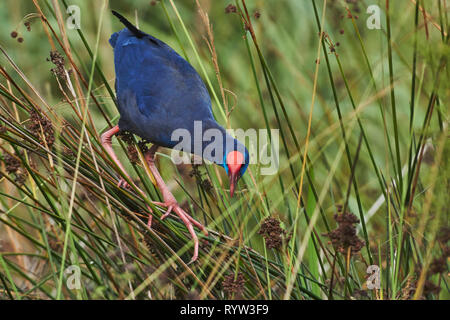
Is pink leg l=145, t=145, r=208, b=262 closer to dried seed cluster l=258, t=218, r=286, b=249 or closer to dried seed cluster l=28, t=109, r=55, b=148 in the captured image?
dried seed cluster l=258, t=218, r=286, b=249

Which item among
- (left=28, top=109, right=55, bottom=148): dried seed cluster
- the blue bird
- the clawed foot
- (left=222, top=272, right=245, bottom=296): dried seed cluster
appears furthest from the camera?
the blue bird

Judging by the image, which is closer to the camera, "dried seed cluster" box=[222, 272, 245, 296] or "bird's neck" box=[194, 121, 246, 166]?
"dried seed cluster" box=[222, 272, 245, 296]

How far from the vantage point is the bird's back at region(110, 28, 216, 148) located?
2.47 metres

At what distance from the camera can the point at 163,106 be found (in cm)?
250

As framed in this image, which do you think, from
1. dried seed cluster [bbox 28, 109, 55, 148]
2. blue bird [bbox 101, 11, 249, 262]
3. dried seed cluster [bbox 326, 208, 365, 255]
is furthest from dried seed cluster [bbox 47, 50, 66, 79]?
dried seed cluster [bbox 326, 208, 365, 255]

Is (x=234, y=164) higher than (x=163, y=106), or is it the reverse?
(x=163, y=106)

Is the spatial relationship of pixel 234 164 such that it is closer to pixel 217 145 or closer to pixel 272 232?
pixel 217 145

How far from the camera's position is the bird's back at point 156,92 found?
97.1 inches

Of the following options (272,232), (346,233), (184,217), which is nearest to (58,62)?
(184,217)

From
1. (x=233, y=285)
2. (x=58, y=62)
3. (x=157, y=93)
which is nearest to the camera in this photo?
(x=233, y=285)

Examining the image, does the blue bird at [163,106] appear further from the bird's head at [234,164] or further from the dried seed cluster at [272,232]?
the dried seed cluster at [272,232]

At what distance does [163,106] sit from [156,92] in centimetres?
10

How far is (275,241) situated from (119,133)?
1.07m

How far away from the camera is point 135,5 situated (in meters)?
3.96
